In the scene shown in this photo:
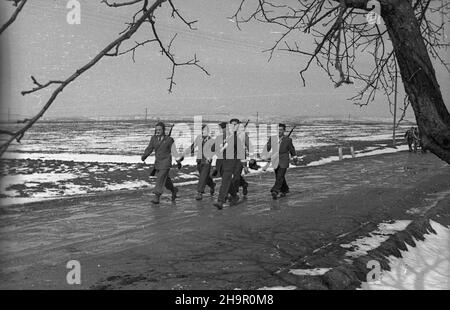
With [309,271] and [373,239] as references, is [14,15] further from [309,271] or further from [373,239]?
[373,239]

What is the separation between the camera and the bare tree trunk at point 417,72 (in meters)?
4.46

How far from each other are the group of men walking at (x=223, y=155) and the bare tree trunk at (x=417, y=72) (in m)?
8.14

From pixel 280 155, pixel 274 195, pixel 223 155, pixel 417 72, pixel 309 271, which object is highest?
pixel 417 72

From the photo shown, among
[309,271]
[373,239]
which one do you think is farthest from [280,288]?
[373,239]

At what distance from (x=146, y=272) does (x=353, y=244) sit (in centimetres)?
352

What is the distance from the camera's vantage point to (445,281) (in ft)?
24.6

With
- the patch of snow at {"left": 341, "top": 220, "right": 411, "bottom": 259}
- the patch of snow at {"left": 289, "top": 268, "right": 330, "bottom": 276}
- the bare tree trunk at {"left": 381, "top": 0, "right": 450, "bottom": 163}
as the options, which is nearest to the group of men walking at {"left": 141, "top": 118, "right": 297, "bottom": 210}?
the patch of snow at {"left": 341, "top": 220, "right": 411, "bottom": 259}

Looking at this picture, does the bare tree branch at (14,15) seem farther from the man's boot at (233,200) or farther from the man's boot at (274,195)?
the man's boot at (274,195)

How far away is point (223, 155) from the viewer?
41.6 ft

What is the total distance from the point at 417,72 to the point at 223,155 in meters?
8.40

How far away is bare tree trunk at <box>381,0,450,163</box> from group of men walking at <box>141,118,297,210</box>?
814cm

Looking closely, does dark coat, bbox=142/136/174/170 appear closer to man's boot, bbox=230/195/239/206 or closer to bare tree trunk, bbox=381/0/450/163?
man's boot, bbox=230/195/239/206

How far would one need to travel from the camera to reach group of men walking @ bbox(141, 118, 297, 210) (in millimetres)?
12586
